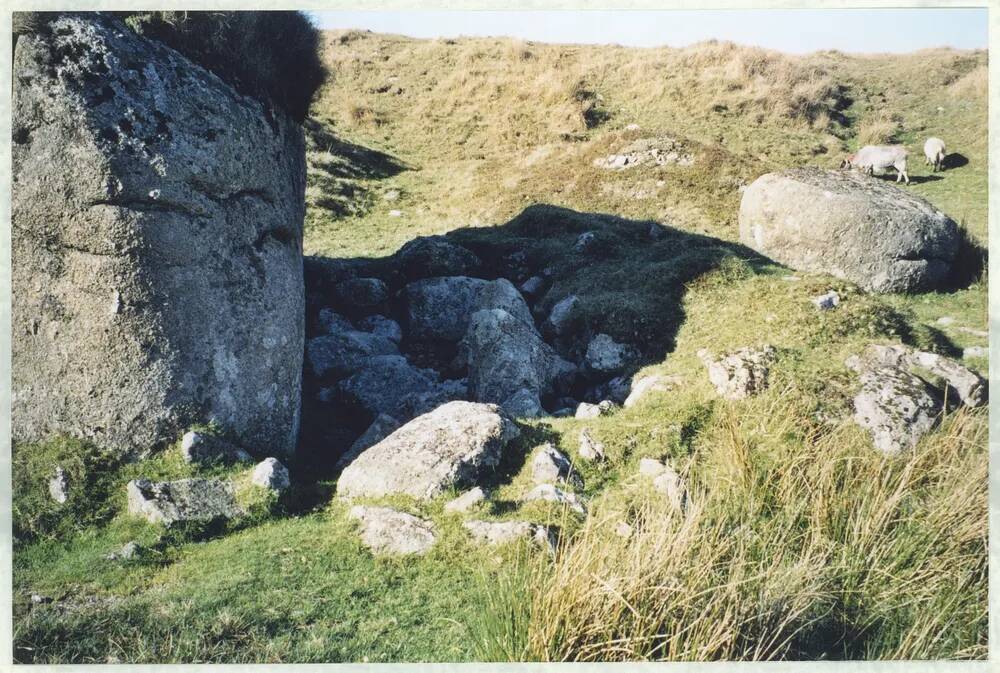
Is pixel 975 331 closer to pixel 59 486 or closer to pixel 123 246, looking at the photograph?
pixel 123 246

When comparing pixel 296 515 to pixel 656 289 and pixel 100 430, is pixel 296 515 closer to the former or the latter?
pixel 100 430

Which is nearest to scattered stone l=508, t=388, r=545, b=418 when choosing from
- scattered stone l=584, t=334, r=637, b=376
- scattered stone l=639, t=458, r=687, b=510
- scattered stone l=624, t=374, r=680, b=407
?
scattered stone l=624, t=374, r=680, b=407

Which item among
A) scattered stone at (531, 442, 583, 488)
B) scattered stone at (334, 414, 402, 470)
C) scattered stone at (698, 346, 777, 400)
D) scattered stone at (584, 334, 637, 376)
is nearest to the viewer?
scattered stone at (531, 442, 583, 488)

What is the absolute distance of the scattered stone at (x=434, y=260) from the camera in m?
A: 16.0

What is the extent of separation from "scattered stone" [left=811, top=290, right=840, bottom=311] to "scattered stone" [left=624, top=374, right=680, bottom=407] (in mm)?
3154

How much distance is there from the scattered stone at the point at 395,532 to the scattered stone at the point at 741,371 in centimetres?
464

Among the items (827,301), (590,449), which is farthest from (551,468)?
(827,301)

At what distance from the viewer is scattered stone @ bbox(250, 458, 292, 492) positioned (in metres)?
8.00

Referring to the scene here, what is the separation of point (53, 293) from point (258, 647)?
4.92 metres

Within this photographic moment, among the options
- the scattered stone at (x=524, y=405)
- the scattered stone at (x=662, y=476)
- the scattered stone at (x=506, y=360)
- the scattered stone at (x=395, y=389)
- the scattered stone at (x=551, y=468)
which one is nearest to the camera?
the scattered stone at (x=662, y=476)

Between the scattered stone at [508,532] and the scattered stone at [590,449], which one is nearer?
the scattered stone at [508,532]

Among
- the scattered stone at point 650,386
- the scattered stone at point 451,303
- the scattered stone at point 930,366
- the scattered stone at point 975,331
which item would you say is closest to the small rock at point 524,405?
the scattered stone at point 650,386

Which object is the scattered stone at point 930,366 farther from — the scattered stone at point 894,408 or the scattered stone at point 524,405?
the scattered stone at point 524,405

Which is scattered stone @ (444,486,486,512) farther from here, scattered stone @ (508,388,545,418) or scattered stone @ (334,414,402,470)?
scattered stone @ (508,388,545,418)
